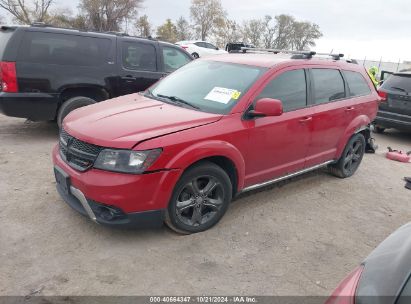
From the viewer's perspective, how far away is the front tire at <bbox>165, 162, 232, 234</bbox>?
3.73m

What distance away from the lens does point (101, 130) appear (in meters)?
3.63

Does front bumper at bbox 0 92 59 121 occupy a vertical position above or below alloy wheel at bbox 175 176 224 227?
above

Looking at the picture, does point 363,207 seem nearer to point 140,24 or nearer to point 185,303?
point 185,303

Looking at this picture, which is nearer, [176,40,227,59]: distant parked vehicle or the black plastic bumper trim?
the black plastic bumper trim

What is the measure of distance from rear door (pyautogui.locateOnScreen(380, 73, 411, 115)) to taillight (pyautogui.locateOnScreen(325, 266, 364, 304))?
26.2 ft

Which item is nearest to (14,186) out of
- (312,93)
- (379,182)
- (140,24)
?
(312,93)

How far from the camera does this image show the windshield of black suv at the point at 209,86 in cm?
419

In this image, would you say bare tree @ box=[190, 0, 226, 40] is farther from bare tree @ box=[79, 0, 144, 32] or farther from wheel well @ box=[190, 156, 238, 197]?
wheel well @ box=[190, 156, 238, 197]

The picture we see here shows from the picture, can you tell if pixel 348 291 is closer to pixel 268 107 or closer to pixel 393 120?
pixel 268 107

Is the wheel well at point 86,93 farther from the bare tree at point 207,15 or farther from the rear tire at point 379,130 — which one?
the bare tree at point 207,15

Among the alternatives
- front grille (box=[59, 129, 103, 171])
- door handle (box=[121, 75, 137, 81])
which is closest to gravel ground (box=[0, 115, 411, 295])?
front grille (box=[59, 129, 103, 171])

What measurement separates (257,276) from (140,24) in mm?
57333

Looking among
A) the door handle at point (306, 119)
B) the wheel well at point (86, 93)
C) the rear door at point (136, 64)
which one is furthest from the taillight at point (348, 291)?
the rear door at point (136, 64)

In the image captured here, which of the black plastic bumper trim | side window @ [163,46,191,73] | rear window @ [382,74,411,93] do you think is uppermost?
side window @ [163,46,191,73]
